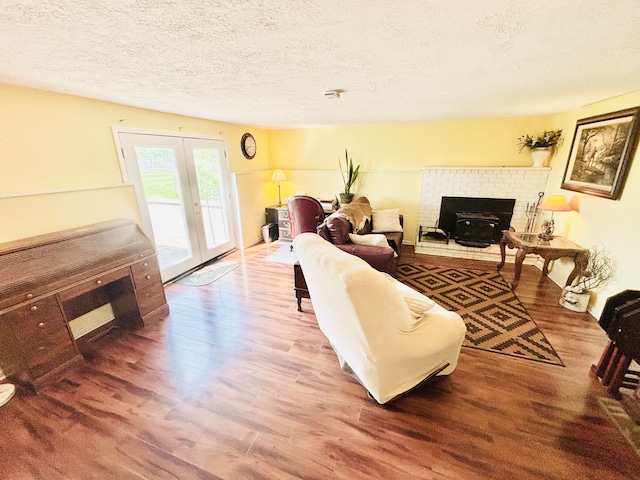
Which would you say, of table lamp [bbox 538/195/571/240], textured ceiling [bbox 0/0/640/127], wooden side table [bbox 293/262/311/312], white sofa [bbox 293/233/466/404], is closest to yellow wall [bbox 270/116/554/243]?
table lamp [bbox 538/195/571/240]

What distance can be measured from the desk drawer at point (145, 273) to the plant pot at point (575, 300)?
4.36 m

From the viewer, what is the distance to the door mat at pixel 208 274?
11.3 feet

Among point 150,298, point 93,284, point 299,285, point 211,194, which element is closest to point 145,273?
point 150,298

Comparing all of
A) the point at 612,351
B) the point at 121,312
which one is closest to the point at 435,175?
the point at 612,351

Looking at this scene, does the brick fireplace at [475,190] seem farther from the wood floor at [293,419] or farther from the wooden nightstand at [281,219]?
the wooden nightstand at [281,219]

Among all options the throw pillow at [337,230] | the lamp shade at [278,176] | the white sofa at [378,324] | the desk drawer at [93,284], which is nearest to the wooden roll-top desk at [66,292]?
the desk drawer at [93,284]

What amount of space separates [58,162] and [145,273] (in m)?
1.18

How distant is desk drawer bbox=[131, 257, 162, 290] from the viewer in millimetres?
2443

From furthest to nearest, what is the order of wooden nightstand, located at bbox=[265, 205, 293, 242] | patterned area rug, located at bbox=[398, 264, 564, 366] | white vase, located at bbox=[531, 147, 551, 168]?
1. wooden nightstand, located at bbox=[265, 205, 293, 242]
2. white vase, located at bbox=[531, 147, 551, 168]
3. patterned area rug, located at bbox=[398, 264, 564, 366]

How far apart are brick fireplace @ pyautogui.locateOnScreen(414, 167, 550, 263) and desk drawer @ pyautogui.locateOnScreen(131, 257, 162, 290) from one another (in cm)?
Answer: 386

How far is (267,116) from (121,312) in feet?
9.43

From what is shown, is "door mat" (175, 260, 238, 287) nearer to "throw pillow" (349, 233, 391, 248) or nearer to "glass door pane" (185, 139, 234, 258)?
"glass door pane" (185, 139, 234, 258)

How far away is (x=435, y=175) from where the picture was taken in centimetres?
429

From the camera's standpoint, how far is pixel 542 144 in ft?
11.9
